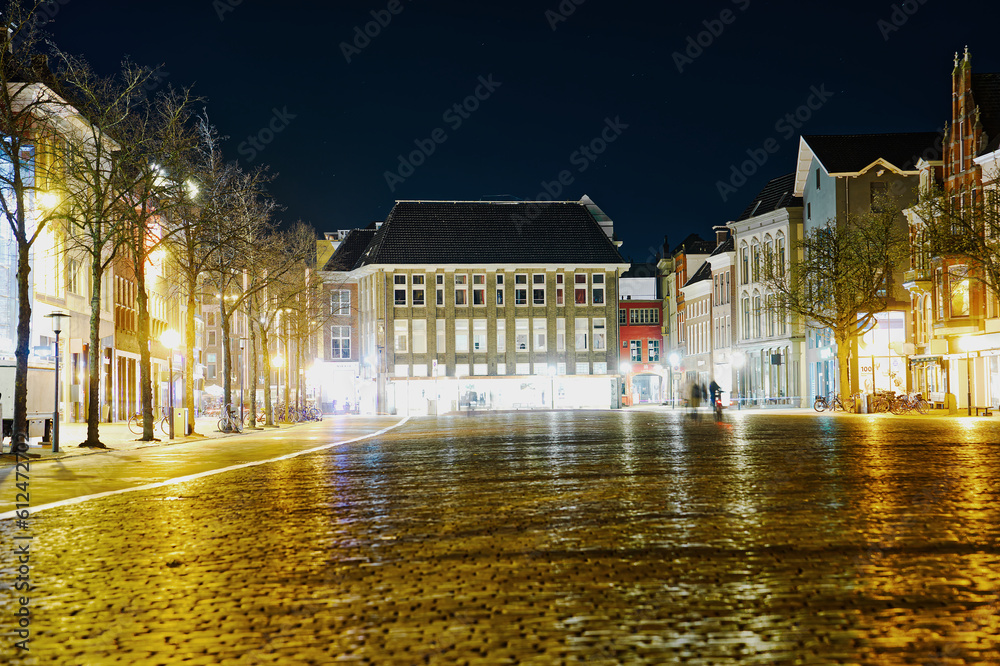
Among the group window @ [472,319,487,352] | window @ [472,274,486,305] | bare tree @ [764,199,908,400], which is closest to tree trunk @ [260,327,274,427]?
bare tree @ [764,199,908,400]

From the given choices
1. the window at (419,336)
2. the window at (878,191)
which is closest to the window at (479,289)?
the window at (419,336)

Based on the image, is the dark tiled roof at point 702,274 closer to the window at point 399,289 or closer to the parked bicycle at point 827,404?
the window at point 399,289

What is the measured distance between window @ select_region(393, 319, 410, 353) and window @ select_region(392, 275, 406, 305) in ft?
5.16

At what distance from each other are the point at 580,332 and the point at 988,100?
42.5 metres

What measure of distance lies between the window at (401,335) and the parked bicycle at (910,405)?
46899 millimetres

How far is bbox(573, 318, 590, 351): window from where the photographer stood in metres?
92.2

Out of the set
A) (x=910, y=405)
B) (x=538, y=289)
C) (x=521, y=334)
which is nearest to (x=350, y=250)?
(x=538, y=289)

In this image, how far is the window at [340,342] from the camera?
3810 inches

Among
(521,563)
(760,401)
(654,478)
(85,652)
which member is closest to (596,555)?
(521,563)

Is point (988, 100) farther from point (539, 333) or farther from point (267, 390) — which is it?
point (539, 333)

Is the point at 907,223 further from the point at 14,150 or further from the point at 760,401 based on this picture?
the point at 14,150

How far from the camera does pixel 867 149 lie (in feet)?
232

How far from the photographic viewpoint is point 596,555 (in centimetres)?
853

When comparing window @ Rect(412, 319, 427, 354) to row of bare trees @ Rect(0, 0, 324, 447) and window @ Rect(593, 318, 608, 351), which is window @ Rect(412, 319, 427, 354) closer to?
window @ Rect(593, 318, 608, 351)
